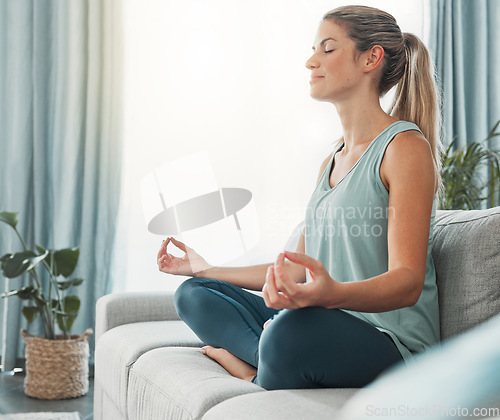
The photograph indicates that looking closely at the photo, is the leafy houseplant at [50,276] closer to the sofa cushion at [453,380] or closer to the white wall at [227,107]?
the white wall at [227,107]

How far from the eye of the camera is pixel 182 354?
4.52 ft

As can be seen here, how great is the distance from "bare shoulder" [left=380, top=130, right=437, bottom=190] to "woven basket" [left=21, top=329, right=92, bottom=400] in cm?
183

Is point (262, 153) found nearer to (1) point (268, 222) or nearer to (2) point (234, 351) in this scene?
A: (1) point (268, 222)

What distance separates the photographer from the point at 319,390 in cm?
100

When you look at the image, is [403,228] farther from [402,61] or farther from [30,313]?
[30,313]

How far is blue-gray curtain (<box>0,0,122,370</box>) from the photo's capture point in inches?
118

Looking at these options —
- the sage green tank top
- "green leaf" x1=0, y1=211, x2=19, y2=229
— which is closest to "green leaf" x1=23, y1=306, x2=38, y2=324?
"green leaf" x1=0, y1=211, x2=19, y2=229

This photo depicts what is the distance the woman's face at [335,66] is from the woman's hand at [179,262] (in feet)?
1.56

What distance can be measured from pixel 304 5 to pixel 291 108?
1.90 feet

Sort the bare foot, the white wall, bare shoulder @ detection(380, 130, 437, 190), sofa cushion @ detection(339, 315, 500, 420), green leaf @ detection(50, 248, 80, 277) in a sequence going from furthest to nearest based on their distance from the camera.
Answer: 1. the white wall
2. green leaf @ detection(50, 248, 80, 277)
3. the bare foot
4. bare shoulder @ detection(380, 130, 437, 190)
5. sofa cushion @ detection(339, 315, 500, 420)

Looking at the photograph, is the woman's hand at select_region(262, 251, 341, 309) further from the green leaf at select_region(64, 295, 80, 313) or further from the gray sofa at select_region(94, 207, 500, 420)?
the green leaf at select_region(64, 295, 80, 313)

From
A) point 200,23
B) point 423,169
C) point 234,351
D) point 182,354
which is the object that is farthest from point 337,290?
point 200,23

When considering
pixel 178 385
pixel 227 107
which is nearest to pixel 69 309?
pixel 227 107

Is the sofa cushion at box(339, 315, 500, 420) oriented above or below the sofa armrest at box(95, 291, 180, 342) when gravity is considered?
above
